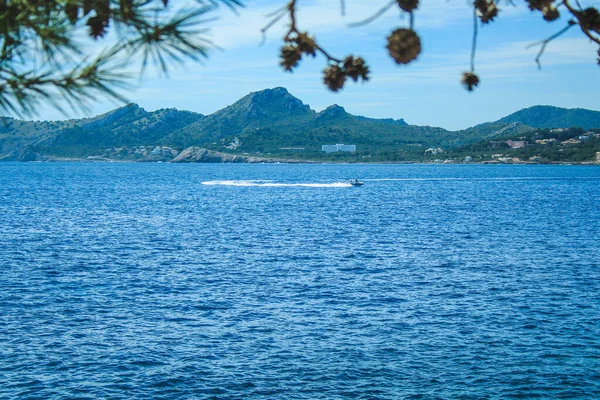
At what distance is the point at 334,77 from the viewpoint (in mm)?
4891

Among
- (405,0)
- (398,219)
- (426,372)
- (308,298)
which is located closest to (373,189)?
(398,219)

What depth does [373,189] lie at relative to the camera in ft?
457

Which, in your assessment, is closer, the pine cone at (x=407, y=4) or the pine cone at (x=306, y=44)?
the pine cone at (x=407, y=4)

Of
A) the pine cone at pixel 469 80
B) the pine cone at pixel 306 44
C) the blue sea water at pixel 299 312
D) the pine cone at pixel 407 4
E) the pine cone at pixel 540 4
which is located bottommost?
the blue sea water at pixel 299 312

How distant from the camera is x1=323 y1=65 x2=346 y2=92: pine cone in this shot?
16.0 feet

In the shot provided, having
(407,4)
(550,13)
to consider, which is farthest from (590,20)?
(407,4)

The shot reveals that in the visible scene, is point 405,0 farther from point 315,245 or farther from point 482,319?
point 315,245

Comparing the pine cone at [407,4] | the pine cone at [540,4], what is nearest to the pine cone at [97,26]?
the pine cone at [407,4]

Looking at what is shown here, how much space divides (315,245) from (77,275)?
69.6 feet

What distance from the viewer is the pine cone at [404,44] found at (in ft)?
12.9

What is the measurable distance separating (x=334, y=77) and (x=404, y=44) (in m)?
1.02

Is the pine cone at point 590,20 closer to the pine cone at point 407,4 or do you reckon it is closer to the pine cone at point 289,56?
the pine cone at point 407,4

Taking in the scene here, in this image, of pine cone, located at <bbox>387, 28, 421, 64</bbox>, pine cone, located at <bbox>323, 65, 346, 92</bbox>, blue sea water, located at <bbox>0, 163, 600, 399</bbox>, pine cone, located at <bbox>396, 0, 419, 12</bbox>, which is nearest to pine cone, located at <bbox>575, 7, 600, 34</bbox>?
pine cone, located at <bbox>396, 0, 419, 12</bbox>

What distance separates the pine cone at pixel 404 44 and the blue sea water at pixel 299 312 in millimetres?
20524
